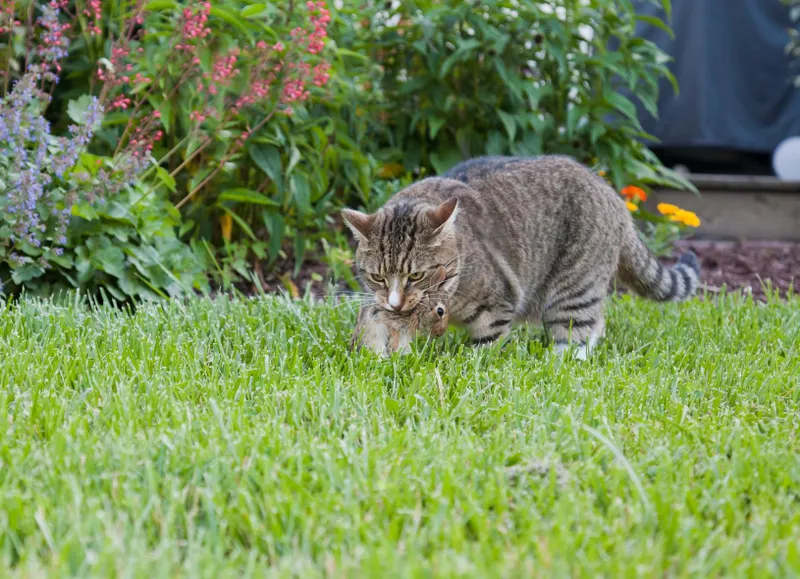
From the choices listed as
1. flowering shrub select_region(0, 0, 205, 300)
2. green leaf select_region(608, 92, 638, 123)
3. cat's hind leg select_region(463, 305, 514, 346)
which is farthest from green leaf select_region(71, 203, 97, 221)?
green leaf select_region(608, 92, 638, 123)

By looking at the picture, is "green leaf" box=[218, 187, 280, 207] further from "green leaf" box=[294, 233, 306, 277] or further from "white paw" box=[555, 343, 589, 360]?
"white paw" box=[555, 343, 589, 360]

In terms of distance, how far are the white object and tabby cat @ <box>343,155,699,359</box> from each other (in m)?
4.32

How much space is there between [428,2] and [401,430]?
3.79 meters

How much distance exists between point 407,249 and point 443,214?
8.2 inches

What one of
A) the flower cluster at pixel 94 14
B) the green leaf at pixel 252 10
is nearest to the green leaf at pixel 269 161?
the green leaf at pixel 252 10

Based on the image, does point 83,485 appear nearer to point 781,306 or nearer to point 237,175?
point 237,175

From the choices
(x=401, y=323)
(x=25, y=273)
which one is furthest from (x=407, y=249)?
(x=25, y=273)

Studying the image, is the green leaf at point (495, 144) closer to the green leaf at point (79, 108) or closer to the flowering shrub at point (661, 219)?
the flowering shrub at point (661, 219)

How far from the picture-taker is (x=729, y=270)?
6.02m

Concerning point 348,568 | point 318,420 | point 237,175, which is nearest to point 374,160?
point 237,175

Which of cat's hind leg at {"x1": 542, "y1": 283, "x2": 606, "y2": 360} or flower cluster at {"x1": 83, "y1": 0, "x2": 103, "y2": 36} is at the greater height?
flower cluster at {"x1": 83, "y1": 0, "x2": 103, "y2": 36}

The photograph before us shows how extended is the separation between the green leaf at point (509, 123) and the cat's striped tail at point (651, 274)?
1.29 metres

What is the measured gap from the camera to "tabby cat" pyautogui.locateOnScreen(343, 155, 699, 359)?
136 inches

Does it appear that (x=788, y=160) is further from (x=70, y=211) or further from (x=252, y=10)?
(x=70, y=211)
